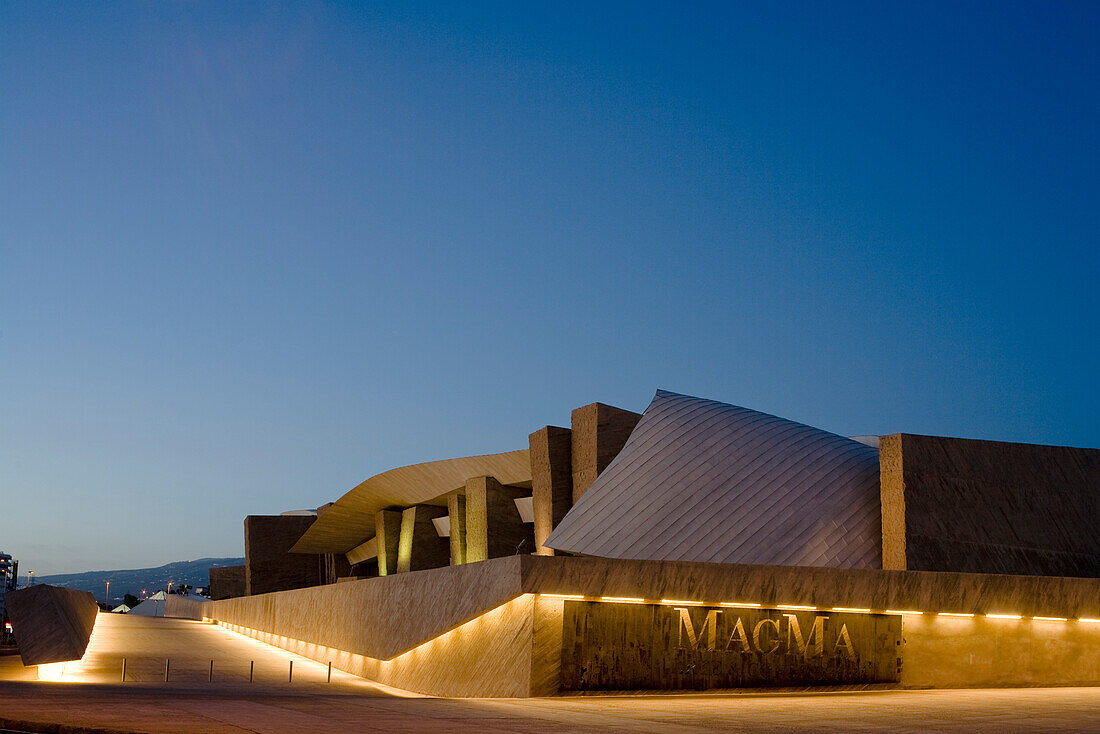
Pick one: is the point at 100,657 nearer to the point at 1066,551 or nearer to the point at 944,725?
the point at 944,725

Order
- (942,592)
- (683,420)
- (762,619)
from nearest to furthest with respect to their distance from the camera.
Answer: (762,619) → (942,592) → (683,420)

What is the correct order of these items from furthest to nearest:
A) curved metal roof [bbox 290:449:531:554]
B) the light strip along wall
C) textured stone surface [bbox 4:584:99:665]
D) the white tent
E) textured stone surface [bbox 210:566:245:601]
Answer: the white tent → textured stone surface [bbox 210:566:245:601] → curved metal roof [bbox 290:449:531:554] → textured stone surface [bbox 4:584:99:665] → the light strip along wall

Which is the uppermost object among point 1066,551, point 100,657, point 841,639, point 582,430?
point 582,430

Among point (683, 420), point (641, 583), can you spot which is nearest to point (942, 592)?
point (641, 583)

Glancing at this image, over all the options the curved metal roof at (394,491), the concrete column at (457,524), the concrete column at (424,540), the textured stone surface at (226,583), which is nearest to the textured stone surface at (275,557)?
the curved metal roof at (394,491)

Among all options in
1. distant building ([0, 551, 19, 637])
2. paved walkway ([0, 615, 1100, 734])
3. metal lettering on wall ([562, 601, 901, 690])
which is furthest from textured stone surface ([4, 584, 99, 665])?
metal lettering on wall ([562, 601, 901, 690])

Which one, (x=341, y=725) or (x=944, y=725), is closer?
(x=341, y=725)

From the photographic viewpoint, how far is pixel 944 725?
10500 mm

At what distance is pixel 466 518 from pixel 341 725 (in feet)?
96.1

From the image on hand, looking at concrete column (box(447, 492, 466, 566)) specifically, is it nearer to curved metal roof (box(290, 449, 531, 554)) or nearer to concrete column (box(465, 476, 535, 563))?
curved metal roof (box(290, 449, 531, 554))

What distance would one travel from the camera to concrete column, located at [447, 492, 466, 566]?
3884 centimetres

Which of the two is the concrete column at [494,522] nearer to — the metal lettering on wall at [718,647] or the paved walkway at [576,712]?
the metal lettering on wall at [718,647]

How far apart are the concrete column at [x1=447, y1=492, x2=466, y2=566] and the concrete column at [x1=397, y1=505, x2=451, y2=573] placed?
3.53m

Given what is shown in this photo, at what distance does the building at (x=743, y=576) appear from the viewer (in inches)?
622
